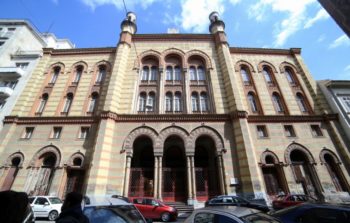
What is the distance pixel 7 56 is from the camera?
2106 centimetres

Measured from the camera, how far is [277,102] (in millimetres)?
17172

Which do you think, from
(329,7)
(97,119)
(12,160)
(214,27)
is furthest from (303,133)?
(12,160)

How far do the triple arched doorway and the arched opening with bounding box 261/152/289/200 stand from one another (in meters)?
3.76

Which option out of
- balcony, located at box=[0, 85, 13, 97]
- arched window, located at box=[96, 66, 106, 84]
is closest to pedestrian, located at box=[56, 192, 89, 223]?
arched window, located at box=[96, 66, 106, 84]

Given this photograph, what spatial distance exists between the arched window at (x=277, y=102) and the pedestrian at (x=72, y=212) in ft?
58.9

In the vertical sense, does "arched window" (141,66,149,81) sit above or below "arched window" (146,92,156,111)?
above

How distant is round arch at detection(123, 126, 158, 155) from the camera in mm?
13752

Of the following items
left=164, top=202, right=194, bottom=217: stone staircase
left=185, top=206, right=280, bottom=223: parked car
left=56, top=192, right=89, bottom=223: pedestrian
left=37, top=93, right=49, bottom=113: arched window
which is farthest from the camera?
left=37, top=93, right=49, bottom=113: arched window

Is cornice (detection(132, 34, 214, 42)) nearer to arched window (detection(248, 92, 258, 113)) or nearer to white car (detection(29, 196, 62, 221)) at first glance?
arched window (detection(248, 92, 258, 113))

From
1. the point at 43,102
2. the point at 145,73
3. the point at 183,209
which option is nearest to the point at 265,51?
the point at 145,73

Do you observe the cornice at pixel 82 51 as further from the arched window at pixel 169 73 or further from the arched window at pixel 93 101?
the arched window at pixel 169 73

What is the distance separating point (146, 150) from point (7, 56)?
2092 cm

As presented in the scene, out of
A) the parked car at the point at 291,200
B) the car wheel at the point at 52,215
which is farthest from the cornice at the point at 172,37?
the car wheel at the point at 52,215

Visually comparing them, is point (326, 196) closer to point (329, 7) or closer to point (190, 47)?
point (329, 7)
